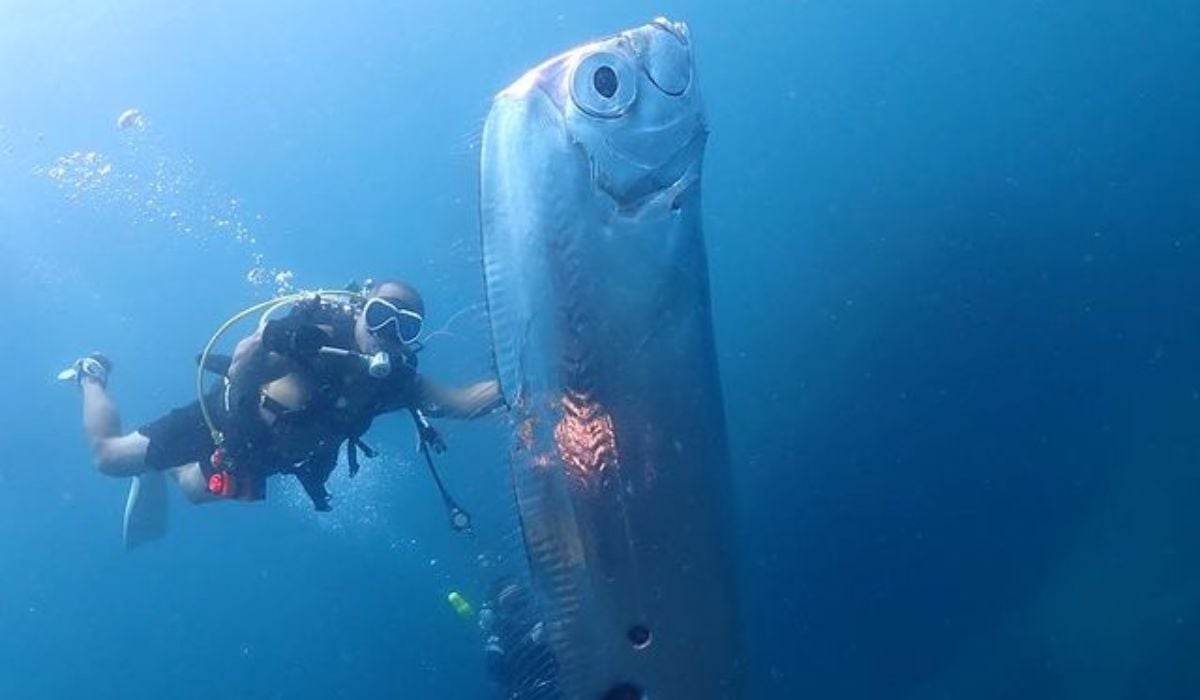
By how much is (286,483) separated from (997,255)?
12.9 metres

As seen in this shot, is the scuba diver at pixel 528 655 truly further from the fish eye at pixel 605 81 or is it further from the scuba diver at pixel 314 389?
the scuba diver at pixel 314 389

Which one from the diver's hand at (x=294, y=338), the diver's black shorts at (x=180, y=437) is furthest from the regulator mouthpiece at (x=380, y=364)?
the diver's black shorts at (x=180, y=437)

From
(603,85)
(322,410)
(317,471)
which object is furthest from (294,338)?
(603,85)

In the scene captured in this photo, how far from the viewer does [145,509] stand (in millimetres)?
9977

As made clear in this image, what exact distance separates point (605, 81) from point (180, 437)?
636cm

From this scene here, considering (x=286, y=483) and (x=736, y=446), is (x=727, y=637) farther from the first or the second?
(x=286, y=483)

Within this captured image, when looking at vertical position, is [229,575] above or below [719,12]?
below

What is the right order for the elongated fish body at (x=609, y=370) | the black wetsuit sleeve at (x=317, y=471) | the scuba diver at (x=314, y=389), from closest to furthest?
1. the elongated fish body at (x=609, y=370)
2. the scuba diver at (x=314, y=389)
3. the black wetsuit sleeve at (x=317, y=471)

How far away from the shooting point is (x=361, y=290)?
21.2 ft

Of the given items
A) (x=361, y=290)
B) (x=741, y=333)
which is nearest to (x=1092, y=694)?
(x=741, y=333)

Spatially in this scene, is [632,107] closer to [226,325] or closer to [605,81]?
[605,81]

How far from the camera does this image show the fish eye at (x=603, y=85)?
204 centimetres

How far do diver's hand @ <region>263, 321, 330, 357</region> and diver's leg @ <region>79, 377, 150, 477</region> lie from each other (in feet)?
9.49

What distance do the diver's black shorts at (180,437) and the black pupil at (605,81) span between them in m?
6.00
